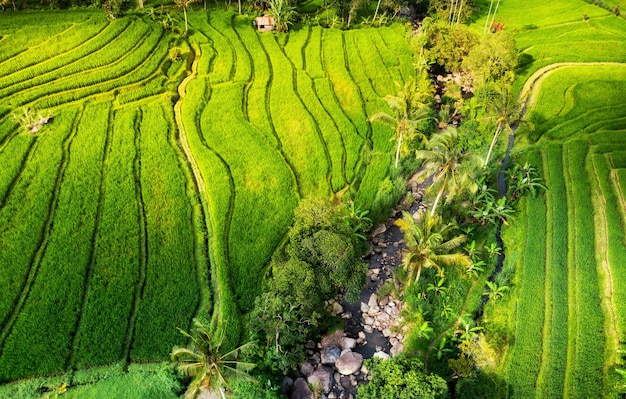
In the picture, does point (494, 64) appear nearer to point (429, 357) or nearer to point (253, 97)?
point (253, 97)

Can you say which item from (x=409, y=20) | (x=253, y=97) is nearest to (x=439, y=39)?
(x=409, y=20)

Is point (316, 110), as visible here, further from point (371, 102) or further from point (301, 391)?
point (301, 391)

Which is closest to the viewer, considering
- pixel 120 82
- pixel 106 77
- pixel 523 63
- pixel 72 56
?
pixel 106 77

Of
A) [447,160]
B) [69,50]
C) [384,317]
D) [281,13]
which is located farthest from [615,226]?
[69,50]

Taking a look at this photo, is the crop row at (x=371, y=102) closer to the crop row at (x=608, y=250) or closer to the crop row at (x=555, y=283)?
the crop row at (x=555, y=283)

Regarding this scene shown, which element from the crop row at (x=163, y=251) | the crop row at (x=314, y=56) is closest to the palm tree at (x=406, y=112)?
the crop row at (x=314, y=56)
